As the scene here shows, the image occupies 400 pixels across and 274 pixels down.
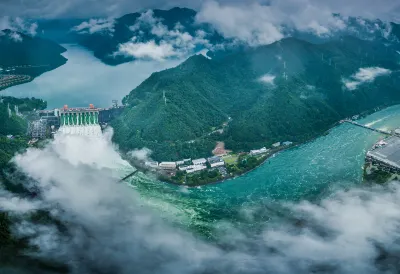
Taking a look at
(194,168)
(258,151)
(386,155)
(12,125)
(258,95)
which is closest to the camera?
(194,168)

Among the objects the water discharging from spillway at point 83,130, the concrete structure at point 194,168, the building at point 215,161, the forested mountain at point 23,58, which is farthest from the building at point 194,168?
the forested mountain at point 23,58

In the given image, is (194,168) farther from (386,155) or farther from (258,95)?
(258,95)

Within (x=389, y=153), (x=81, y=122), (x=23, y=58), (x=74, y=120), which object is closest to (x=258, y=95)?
(x=389, y=153)

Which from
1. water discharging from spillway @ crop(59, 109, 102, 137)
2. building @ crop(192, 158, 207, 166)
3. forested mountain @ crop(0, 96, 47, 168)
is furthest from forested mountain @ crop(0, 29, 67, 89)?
building @ crop(192, 158, 207, 166)

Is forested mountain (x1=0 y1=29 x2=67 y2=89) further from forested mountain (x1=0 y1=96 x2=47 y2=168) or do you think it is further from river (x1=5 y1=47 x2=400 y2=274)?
river (x1=5 y1=47 x2=400 y2=274)

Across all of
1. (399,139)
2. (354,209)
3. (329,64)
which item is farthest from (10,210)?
(329,64)

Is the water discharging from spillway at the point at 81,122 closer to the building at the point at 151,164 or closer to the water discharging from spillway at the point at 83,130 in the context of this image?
the water discharging from spillway at the point at 83,130
